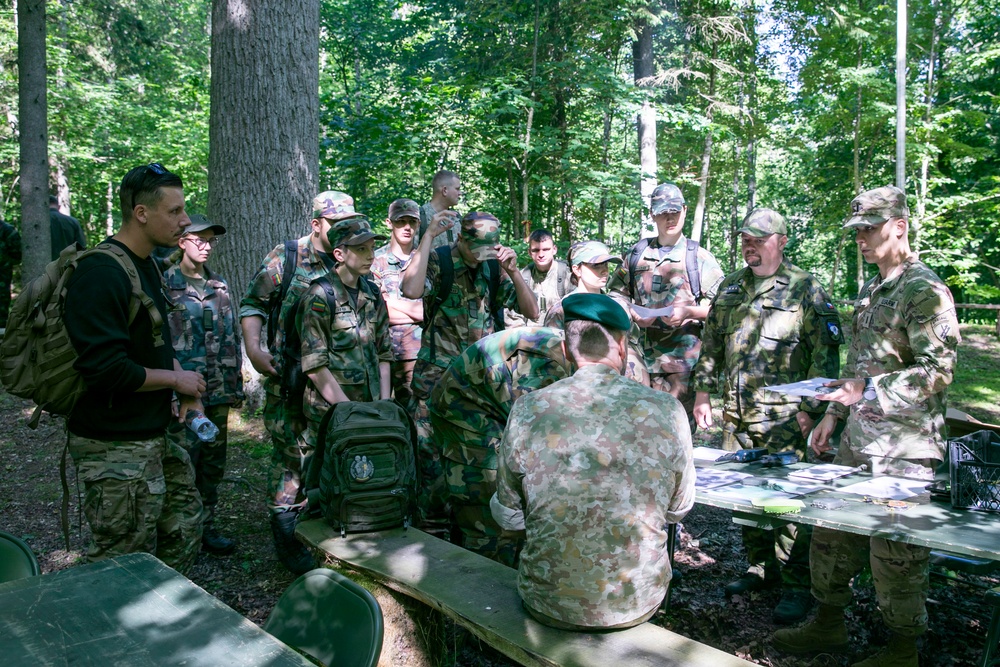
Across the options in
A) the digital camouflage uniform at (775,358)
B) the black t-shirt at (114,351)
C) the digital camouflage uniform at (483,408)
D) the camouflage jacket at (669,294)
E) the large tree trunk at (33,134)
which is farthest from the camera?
the large tree trunk at (33,134)

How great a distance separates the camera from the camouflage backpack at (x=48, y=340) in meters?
2.88

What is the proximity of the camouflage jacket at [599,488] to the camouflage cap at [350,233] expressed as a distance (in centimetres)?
196

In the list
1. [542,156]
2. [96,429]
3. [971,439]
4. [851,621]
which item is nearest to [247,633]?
[96,429]

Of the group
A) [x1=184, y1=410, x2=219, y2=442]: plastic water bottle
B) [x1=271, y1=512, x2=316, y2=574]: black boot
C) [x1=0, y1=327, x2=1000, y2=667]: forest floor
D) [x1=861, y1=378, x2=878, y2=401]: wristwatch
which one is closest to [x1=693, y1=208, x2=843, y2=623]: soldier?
[x1=0, y1=327, x2=1000, y2=667]: forest floor

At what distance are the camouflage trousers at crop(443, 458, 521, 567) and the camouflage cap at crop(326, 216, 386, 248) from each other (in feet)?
4.55

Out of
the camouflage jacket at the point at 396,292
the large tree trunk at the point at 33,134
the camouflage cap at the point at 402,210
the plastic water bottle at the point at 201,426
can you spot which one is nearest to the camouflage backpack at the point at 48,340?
the plastic water bottle at the point at 201,426

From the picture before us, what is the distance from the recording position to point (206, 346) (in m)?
5.00

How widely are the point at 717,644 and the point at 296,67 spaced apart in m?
6.15

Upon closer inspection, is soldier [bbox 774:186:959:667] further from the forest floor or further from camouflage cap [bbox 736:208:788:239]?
camouflage cap [bbox 736:208:788:239]

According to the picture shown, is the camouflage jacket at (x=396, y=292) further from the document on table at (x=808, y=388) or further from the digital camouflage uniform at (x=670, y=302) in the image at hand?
the document on table at (x=808, y=388)

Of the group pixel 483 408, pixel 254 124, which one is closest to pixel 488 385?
pixel 483 408

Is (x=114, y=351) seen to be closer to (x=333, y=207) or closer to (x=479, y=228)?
(x=333, y=207)

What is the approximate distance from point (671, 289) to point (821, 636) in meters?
2.72

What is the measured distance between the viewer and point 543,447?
256cm
